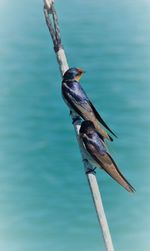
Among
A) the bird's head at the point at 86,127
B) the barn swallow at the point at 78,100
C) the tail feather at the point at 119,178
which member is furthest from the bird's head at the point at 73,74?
the tail feather at the point at 119,178

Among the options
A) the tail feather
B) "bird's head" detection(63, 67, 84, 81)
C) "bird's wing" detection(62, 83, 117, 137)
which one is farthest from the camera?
"bird's wing" detection(62, 83, 117, 137)

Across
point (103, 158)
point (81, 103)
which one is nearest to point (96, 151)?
point (103, 158)

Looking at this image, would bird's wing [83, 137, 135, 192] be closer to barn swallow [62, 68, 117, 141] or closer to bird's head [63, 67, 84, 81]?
barn swallow [62, 68, 117, 141]

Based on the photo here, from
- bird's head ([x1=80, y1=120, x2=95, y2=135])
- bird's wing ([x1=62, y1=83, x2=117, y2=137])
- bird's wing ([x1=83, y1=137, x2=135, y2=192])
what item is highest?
bird's wing ([x1=62, y1=83, x2=117, y2=137])

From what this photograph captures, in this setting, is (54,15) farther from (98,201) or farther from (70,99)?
(98,201)

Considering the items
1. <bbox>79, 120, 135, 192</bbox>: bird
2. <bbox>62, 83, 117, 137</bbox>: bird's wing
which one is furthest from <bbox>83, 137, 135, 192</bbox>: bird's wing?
<bbox>62, 83, 117, 137</bbox>: bird's wing

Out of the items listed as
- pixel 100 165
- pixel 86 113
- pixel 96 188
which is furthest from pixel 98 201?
pixel 86 113
